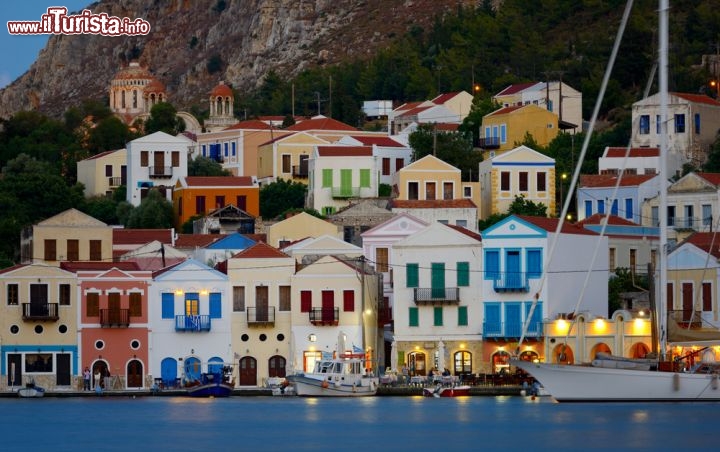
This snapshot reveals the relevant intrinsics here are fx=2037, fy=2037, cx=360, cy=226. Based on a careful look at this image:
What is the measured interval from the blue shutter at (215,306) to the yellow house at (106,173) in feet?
124

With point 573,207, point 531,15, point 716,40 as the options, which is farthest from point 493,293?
point 531,15

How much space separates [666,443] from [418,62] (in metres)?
104

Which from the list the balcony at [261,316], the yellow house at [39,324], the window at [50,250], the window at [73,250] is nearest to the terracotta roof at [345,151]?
the window at [73,250]

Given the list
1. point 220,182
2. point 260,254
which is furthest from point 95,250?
point 220,182

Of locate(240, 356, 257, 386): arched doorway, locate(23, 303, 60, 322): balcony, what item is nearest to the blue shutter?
locate(240, 356, 257, 386): arched doorway

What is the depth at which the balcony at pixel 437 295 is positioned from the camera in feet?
305

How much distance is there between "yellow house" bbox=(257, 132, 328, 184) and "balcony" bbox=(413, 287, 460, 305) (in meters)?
36.4

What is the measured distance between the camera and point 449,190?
383ft

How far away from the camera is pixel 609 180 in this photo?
113 meters

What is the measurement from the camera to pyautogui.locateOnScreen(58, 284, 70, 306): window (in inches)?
3639

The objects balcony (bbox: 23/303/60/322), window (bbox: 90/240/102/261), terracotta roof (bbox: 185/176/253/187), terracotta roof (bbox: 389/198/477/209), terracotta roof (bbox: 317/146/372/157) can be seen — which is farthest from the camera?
terracotta roof (bbox: 185/176/253/187)

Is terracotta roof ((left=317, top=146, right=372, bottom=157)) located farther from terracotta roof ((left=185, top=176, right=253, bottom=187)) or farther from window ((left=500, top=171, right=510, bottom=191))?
window ((left=500, top=171, right=510, bottom=191))

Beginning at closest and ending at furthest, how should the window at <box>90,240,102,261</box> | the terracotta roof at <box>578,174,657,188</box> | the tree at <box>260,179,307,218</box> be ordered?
the window at <box>90,240,102,261</box>, the terracotta roof at <box>578,174,657,188</box>, the tree at <box>260,179,307,218</box>

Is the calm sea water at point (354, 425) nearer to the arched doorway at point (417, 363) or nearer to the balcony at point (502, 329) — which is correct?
the arched doorway at point (417, 363)
